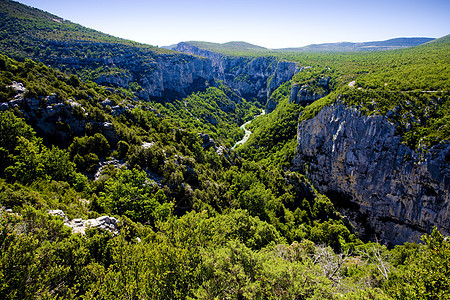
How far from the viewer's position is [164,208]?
1022 inches

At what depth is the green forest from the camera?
11.3m

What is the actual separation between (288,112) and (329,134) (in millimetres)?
38677

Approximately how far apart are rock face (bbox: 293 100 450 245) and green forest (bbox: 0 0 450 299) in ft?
11.0

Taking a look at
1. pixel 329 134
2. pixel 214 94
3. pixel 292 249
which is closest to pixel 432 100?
pixel 329 134

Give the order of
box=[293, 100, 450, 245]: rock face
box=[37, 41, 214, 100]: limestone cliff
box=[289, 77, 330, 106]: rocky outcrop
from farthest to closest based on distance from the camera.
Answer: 1. box=[37, 41, 214, 100]: limestone cliff
2. box=[289, 77, 330, 106]: rocky outcrop
3. box=[293, 100, 450, 245]: rock face

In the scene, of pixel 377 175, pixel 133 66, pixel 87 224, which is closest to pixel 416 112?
pixel 377 175

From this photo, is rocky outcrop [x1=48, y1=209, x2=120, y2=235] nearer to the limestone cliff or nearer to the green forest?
the green forest

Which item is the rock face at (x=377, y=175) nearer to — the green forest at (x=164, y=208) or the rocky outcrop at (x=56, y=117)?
the green forest at (x=164, y=208)

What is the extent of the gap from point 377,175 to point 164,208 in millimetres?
59853

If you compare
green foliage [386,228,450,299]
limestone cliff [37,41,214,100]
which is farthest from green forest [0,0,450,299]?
limestone cliff [37,41,214,100]

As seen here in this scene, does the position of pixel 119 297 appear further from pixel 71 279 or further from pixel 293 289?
pixel 293 289

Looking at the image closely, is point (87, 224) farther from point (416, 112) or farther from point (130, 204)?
point (416, 112)

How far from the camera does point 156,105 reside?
111 meters

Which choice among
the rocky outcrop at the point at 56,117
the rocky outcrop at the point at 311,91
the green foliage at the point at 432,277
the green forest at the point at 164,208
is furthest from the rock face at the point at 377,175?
the rocky outcrop at the point at 56,117
